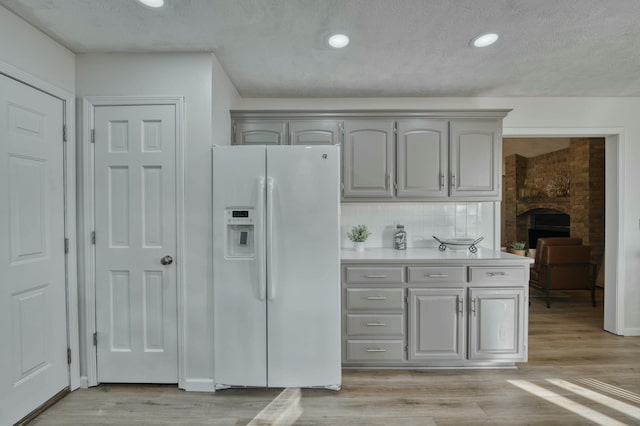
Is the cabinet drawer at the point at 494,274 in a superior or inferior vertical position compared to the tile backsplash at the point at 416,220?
inferior

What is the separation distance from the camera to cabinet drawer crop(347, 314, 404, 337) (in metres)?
2.56

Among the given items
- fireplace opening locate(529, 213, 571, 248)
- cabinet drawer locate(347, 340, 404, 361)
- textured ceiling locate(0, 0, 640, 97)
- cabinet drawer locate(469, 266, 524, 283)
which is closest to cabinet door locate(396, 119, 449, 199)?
textured ceiling locate(0, 0, 640, 97)

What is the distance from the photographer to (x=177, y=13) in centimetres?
183

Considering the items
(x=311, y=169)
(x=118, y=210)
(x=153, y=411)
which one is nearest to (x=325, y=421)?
(x=153, y=411)

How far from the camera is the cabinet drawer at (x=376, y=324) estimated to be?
2.56 m

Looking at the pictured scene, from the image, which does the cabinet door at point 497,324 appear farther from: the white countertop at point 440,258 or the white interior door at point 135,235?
the white interior door at point 135,235

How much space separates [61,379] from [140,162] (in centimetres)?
161

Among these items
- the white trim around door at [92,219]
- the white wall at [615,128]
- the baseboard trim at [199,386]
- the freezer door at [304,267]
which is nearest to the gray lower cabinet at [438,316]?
the freezer door at [304,267]

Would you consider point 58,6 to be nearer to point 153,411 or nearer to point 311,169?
point 311,169

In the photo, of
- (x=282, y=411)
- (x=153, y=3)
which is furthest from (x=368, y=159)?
(x=282, y=411)

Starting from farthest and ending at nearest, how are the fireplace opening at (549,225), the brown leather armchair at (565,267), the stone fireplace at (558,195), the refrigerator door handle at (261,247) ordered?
the fireplace opening at (549,225) → the stone fireplace at (558,195) → the brown leather armchair at (565,267) → the refrigerator door handle at (261,247)

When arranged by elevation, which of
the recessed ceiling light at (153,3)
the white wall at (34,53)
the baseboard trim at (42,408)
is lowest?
the baseboard trim at (42,408)

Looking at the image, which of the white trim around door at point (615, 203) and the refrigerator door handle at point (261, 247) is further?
the white trim around door at point (615, 203)

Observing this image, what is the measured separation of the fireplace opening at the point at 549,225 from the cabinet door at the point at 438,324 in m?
4.96
